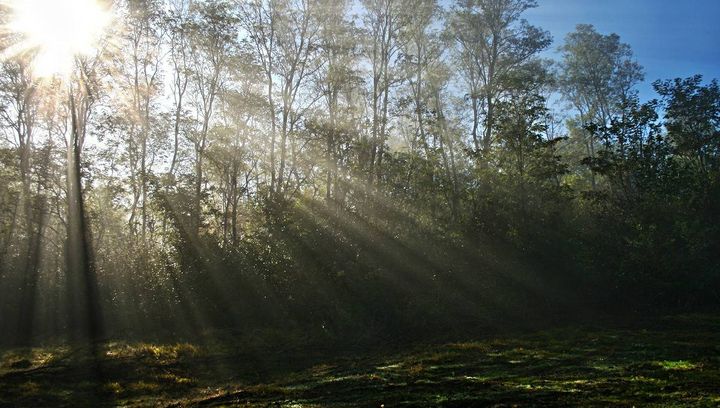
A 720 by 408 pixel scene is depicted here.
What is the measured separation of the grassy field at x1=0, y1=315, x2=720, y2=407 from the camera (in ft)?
25.5

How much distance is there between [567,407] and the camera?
6.69 m

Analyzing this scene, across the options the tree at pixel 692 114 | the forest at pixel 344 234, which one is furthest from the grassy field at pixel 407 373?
the tree at pixel 692 114

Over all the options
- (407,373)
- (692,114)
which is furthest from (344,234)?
(692,114)

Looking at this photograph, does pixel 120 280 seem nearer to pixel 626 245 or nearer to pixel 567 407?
pixel 567 407

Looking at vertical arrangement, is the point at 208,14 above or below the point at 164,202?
above

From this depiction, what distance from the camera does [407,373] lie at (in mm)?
10477

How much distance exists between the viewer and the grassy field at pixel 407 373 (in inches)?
306

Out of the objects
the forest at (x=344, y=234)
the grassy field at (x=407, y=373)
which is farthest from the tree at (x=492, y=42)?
the grassy field at (x=407, y=373)

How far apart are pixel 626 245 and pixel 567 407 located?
1651 centimetres

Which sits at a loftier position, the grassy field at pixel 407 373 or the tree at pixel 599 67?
the tree at pixel 599 67

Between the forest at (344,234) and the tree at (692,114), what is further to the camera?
the tree at (692,114)

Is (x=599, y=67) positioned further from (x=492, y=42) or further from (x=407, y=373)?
(x=407, y=373)

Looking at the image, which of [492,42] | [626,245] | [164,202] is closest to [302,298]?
[164,202]

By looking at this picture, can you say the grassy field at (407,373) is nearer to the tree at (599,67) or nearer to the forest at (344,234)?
the forest at (344,234)
